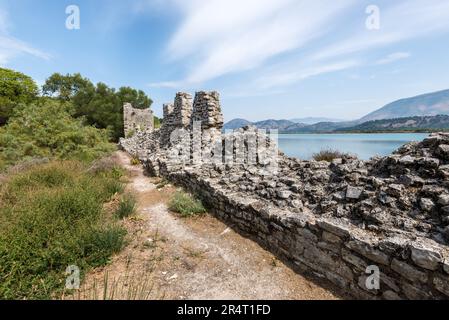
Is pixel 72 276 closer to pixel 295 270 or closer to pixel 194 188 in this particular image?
pixel 295 270

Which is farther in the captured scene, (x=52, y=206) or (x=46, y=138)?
(x=46, y=138)

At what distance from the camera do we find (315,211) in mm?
4414

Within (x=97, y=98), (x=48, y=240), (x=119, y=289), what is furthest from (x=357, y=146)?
(x=97, y=98)

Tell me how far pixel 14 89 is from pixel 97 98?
36.2ft

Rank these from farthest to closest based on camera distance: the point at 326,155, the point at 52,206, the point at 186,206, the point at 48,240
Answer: the point at 326,155, the point at 186,206, the point at 52,206, the point at 48,240

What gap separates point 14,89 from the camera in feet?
106

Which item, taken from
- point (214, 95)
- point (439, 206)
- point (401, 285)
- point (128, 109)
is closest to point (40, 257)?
point (401, 285)

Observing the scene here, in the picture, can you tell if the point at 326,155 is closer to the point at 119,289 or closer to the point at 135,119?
the point at 119,289

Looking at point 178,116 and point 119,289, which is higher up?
point 178,116

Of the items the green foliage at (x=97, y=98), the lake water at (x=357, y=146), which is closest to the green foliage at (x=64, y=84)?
the green foliage at (x=97, y=98)

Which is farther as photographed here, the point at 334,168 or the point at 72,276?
the point at 334,168

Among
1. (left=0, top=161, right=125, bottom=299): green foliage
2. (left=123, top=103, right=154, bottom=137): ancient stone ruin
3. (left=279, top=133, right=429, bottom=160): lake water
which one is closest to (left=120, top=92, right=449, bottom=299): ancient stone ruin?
(left=279, top=133, right=429, bottom=160): lake water

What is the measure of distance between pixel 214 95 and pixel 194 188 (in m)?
5.87

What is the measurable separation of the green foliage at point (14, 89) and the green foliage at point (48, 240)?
31518mm
